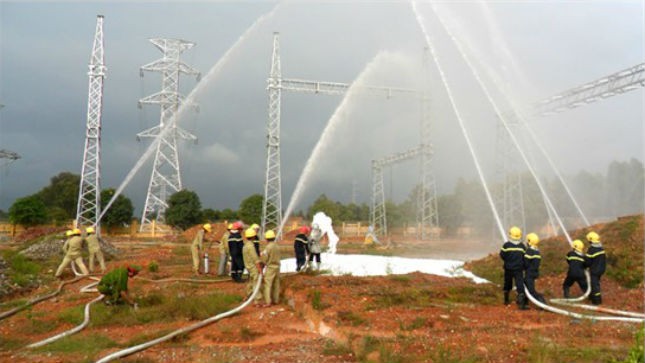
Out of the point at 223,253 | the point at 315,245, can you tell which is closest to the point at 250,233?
the point at 315,245

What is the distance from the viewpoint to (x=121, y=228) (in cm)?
6122

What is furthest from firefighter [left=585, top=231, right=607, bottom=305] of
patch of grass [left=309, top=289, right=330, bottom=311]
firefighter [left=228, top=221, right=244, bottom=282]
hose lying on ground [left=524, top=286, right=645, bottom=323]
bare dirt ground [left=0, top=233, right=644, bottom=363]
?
firefighter [left=228, top=221, right=244, bottom=282]

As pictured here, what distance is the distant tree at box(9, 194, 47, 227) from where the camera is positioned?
55250 mm

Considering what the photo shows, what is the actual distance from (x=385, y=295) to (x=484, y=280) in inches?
216

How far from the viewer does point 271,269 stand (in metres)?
13.2

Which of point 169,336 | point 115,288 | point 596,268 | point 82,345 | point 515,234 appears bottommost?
point 82,345

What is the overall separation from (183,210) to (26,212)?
17.2 meters

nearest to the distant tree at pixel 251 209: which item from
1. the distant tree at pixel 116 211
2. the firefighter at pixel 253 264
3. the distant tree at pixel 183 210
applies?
the distant tree at pixel 183 210

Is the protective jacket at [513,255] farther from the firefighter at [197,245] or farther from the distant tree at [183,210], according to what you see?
the distant tree at [183,210]

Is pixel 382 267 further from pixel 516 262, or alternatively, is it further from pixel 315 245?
pixel 516 262

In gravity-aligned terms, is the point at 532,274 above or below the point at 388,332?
above

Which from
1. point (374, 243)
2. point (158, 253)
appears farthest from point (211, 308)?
point (374, 243)

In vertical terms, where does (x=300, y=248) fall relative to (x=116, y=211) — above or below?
below

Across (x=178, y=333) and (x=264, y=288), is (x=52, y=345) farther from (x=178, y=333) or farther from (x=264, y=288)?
(x=264, y=288)
